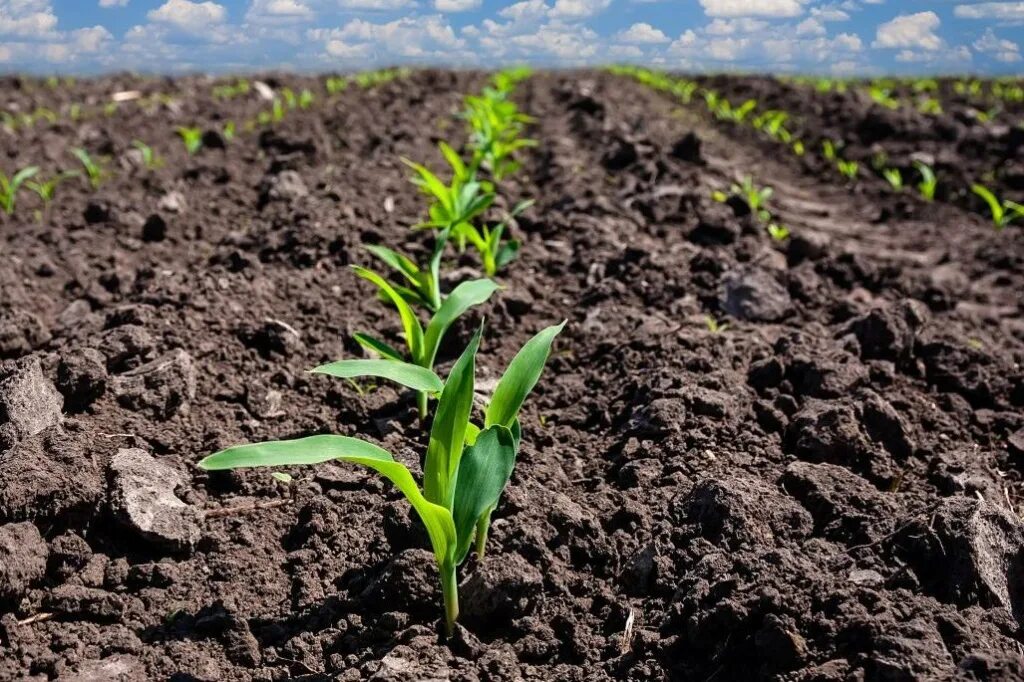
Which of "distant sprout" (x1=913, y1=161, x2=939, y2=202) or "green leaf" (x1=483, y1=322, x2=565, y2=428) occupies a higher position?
"distant sprout" (x1=913, y1=161, x2=939, y2=202)

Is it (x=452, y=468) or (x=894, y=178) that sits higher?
(x=894, y=178)

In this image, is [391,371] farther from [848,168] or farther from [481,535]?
[848,168]

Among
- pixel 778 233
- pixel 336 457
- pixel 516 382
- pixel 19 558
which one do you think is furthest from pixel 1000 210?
pixel 19 558

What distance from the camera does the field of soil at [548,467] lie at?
1721mm

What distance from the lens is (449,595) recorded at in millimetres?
1762

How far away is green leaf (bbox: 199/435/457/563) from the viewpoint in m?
1.45

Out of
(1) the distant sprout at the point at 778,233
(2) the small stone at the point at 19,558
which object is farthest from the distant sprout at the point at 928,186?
(2) the small stone at the point at 19,558

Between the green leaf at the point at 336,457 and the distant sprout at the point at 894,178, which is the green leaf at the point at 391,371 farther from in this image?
the distant sprout at the point at 894,178

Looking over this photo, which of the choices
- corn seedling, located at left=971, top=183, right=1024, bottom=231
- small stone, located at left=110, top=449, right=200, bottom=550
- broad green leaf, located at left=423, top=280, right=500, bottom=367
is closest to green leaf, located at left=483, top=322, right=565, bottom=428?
broad green leaf, located at left=423, top=280, right=500, bottom=367

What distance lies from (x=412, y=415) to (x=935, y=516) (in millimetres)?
1431

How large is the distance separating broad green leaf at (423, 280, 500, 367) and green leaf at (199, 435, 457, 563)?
79 centimetres

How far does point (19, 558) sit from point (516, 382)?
1116mm

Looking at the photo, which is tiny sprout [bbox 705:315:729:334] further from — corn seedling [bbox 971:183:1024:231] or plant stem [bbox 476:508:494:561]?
corn seedling [bbox 971:183:1024:231]

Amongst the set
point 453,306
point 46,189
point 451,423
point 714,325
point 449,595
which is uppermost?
point 46,189
